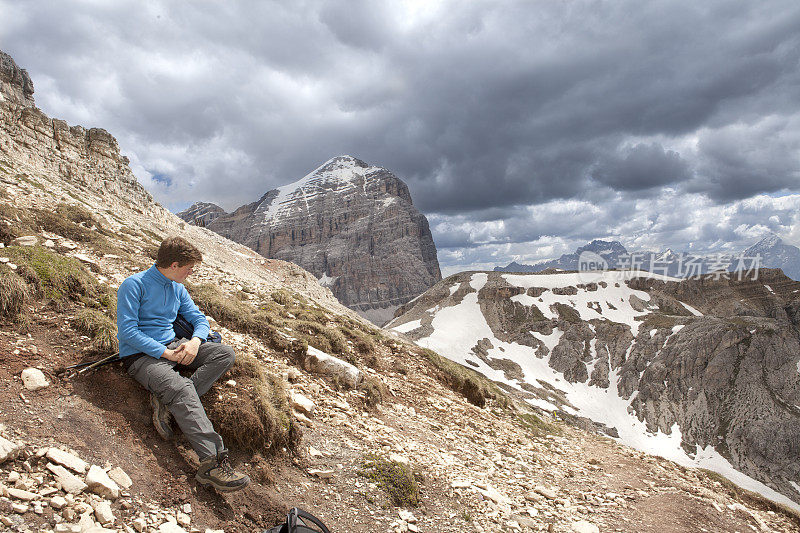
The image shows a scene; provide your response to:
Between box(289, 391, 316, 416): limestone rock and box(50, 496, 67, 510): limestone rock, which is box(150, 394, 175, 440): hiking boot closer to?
box(50, 496, 67, 510): limestone rock

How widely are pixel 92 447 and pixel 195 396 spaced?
3.73ft

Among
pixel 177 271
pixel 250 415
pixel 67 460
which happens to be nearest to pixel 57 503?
pixel 67 460

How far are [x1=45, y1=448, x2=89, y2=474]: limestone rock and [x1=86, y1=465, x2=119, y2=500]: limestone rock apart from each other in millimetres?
96

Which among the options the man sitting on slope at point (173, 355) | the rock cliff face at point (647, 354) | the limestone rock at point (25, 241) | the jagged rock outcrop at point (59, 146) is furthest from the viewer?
the rock cliff face at point (647, 354)

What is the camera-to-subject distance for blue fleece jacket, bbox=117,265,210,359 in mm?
5152

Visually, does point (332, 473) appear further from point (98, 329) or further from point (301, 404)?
point (98, 329)

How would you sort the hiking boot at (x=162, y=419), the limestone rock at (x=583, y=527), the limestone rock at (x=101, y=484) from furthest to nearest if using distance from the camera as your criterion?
the limestone rock at (x=583, y=527) → the hiking boot at (x=162, y=419) → the limestone rock at (x=101, y=484)

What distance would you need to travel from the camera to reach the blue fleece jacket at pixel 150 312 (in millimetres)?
5152

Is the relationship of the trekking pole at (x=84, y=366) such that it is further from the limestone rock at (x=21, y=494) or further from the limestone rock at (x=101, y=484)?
the limestone rock at (x=21, y=494)

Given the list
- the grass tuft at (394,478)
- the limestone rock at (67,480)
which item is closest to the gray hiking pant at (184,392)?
the limestone rock at (67,480)

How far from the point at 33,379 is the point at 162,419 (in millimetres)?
1584

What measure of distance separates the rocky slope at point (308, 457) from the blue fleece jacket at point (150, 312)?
706mm

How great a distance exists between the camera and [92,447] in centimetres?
438

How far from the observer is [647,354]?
108625 millimetres
